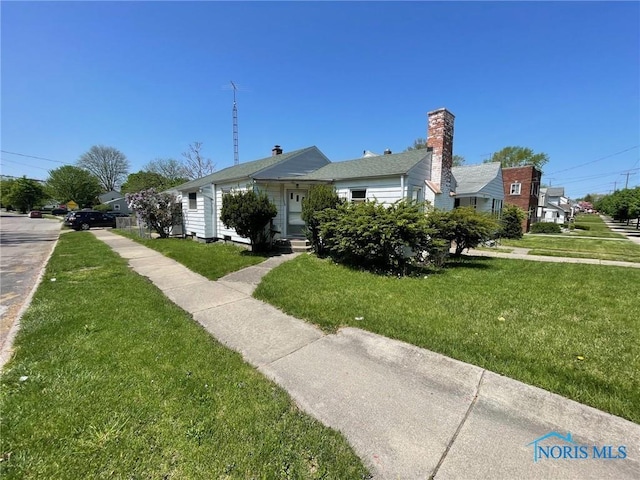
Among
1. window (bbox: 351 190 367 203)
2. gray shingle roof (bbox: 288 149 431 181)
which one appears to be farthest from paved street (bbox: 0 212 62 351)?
window (bbox: 351 190 367 203)

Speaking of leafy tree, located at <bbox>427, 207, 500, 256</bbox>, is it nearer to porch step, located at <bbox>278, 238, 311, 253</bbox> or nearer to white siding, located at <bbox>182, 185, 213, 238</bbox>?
porch step, located at <bbox>278, 238, 311, 253</bbox>

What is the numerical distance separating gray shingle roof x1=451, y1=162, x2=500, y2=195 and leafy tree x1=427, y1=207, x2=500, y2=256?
7897 millimetres

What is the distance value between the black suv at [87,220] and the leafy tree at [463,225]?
2911 centimetres

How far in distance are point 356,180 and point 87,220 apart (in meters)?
26.5

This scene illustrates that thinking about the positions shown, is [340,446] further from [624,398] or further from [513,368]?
[624,398]

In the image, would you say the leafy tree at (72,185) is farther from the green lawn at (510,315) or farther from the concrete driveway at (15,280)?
the green lawn at (510,315)

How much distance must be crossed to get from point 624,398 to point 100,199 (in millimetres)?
74891

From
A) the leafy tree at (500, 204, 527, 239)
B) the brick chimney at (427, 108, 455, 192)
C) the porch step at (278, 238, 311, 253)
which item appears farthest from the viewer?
the leafy tree at (500, 204, 527, 239)

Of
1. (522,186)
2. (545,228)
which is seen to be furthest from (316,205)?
(545,228)

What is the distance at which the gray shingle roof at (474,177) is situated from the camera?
53.7 feet

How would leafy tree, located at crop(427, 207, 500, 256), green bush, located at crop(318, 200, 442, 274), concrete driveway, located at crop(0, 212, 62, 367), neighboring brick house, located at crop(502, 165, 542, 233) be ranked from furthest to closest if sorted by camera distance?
neighboring brick house, located at crop(502, 165, 542, 233)
leafy tree, located at crop(427, 207, 500, 256)
green bush, located at crop(318, 200, 442, 274)
concrete driveway, located at crop(0, 212, 62, 367)

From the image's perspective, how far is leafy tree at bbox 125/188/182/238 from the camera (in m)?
15.1

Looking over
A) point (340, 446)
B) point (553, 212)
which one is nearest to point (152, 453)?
point (340, 446)

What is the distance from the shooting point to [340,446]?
2.09 meters
